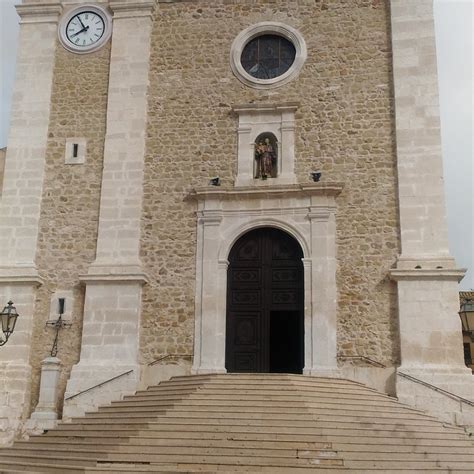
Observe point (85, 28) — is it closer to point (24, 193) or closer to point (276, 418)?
point (24, 193)

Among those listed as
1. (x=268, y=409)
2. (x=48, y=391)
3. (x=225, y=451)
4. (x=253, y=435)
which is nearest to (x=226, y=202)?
(x=268, y=409)

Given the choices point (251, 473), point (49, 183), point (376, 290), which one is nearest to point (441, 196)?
point (376, 290)

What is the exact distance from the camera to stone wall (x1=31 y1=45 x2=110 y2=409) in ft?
48.4

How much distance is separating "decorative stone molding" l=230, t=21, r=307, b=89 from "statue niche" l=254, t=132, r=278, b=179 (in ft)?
3.91

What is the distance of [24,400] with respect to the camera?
14258 mm

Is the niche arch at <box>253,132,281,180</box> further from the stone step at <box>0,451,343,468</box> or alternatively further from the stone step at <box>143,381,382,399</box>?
the stone step at <box>0,451,343,468</box>

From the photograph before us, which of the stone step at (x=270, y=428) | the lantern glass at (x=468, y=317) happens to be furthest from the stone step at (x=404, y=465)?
the lantern glass at (x=468, y=317)

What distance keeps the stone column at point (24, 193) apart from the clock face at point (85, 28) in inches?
10.1

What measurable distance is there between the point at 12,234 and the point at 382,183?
7.90 metres

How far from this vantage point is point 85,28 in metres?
16.6

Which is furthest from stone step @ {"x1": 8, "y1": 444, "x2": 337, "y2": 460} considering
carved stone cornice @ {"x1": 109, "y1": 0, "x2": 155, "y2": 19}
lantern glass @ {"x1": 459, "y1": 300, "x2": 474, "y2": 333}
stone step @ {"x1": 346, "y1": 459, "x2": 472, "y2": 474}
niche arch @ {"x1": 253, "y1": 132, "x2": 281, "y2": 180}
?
carved stone cornice @ {"x1": 109, "y1": 0, "x2": 155, "y2": 19}

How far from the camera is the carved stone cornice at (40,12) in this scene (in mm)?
16656

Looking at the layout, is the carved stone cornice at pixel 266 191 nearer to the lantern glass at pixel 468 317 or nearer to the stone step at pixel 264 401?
the stone step at pixel 264 401

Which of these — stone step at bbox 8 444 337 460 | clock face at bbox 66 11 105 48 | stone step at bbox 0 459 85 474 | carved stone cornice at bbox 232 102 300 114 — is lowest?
stone step at bbox 0 459 85 474
